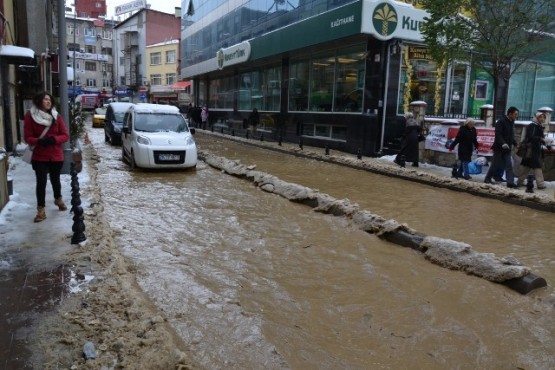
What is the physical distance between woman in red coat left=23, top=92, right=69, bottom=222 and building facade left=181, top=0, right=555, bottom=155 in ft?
39.7

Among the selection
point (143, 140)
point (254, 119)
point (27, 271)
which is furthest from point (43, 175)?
point (254, 119)

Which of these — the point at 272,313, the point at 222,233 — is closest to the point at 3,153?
the point at 222,233

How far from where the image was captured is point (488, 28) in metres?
13.1

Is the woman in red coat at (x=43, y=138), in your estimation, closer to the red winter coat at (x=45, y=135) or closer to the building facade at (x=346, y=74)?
the red winter coat at (x=45, y=135)

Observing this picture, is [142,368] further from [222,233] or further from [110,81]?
[110,81]

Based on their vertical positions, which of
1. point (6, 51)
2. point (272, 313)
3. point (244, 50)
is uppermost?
point (244, 50)

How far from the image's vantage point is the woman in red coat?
6.57m

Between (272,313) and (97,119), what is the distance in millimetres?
31814

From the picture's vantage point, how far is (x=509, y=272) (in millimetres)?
5121

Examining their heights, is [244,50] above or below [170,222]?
above

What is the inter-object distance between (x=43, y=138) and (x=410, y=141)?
10.9 m

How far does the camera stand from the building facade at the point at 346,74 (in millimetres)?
17297

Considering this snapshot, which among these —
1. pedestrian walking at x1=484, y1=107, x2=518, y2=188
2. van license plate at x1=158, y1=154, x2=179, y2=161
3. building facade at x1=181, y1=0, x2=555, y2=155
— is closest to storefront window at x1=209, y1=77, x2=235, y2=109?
building facade at x1=181, y1=0, x2=555, y2=155

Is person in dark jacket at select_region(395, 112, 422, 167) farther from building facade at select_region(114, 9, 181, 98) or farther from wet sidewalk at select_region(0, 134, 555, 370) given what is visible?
building facade at select_region(114, 9, 181, 98)
